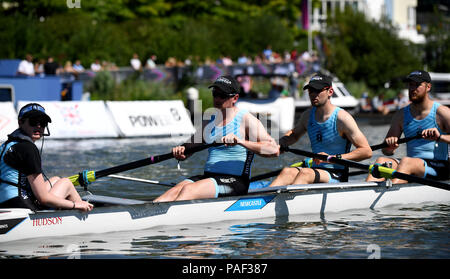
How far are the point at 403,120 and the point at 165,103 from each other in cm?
1508

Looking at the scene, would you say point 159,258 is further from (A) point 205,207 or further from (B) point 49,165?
(B) point 49,165

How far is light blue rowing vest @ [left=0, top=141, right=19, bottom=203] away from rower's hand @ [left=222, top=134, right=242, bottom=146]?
2.67 m

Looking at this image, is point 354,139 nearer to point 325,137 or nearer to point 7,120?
point 325,137

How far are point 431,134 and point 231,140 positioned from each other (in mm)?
3253

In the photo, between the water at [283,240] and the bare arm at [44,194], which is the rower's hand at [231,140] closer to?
the water at [283,240]

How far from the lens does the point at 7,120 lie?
23.8 m

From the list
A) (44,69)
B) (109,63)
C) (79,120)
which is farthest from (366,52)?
(79,120)

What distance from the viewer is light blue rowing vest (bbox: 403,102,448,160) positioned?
1303 cm

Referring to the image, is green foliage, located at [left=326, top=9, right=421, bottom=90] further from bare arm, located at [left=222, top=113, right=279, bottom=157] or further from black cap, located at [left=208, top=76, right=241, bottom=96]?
black cap, located at [left=208, top=76, right=241, bottom=96]

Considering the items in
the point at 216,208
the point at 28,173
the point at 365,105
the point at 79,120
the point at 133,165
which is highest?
the point at 28,173

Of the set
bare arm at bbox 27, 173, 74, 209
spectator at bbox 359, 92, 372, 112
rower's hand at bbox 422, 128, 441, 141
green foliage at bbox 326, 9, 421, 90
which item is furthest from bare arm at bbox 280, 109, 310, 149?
green foliage at bbox 326, 9, 421, 90

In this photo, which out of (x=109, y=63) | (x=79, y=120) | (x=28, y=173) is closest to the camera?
(x=28, y=173)

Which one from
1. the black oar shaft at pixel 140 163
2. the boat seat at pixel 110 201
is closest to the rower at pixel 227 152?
the black oar shaft at pixel 140 163

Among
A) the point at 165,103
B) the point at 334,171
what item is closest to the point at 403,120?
the point at 334,171
